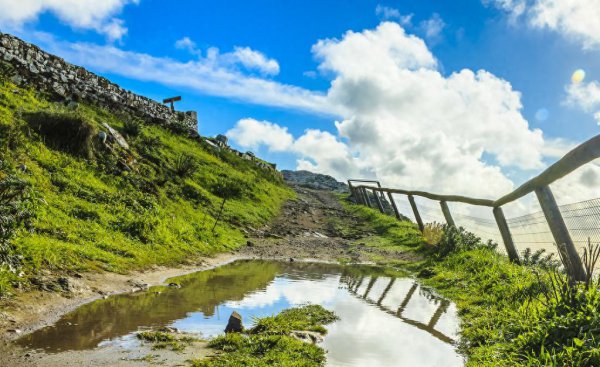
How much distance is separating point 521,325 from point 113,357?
496 centimetres

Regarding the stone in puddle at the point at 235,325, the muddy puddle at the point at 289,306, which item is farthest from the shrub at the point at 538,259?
the stone in puddle at the point at 235,325

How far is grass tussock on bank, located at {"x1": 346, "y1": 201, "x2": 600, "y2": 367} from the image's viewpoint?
470 centimetres

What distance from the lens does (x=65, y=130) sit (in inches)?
538

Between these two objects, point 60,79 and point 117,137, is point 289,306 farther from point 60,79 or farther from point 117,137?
point 60,79

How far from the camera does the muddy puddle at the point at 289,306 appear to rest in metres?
5.58

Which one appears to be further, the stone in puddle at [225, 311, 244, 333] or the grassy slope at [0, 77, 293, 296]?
the grassy slope at [0, 77, 293, 296]

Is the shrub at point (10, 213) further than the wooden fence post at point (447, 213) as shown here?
No

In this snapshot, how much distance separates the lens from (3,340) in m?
5.02

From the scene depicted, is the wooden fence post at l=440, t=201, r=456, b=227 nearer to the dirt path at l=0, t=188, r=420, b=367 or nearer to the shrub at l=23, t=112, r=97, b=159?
the dirt path at l=0, t=188, r=420, b=367

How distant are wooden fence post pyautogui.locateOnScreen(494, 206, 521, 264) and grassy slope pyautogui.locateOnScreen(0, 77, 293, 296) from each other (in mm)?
→ 8182

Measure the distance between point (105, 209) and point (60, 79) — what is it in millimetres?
9571

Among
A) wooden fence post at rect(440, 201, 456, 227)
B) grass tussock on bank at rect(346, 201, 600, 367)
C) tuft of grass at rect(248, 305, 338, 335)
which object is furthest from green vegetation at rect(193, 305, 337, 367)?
wooden fence post at rect(440, 201, 456, 227)

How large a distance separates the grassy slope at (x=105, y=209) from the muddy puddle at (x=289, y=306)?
134cm

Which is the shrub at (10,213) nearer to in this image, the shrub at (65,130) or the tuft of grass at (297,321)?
the tuft of grass at (297,321)
